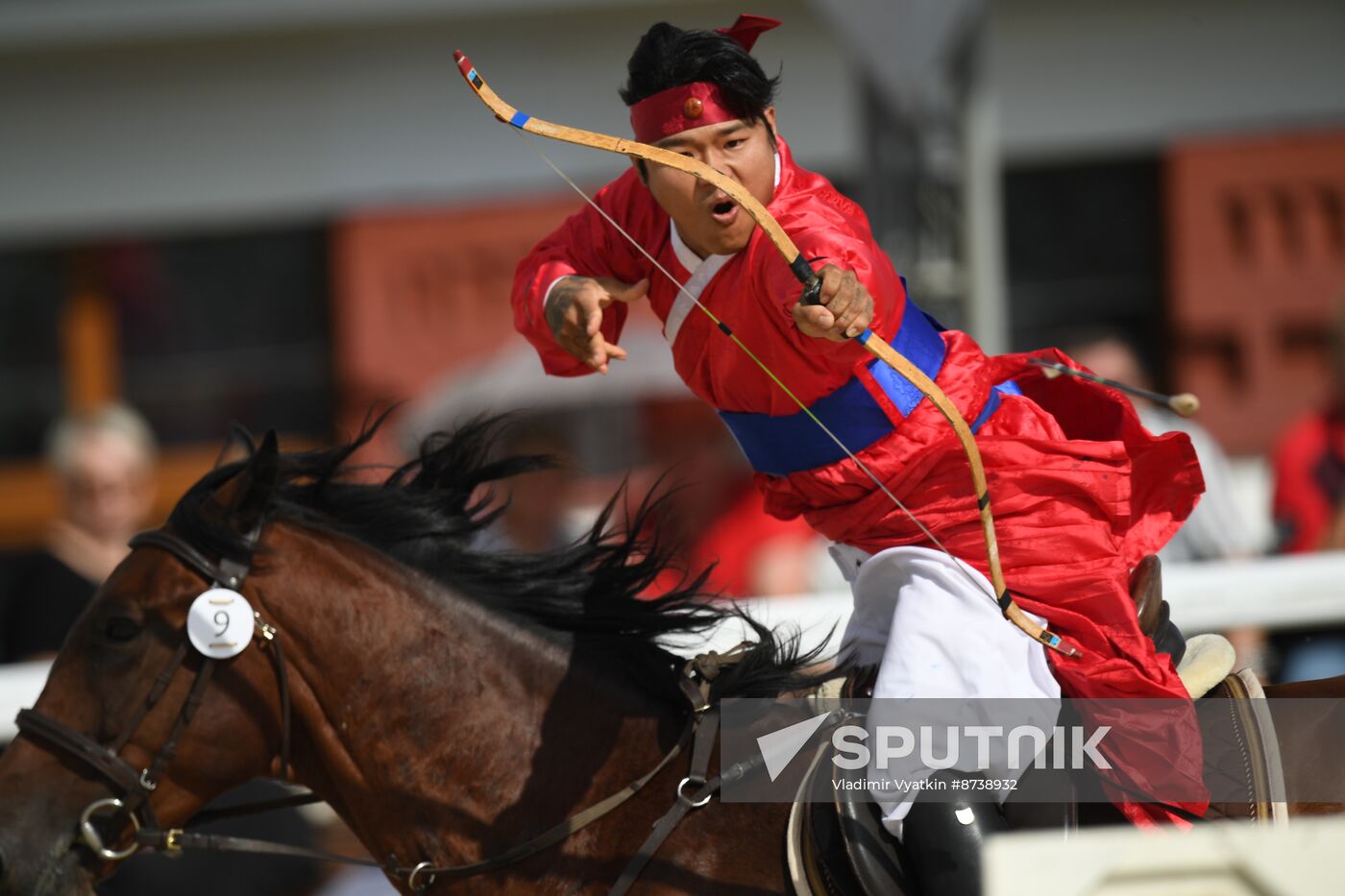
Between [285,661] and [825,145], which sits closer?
[285,661]

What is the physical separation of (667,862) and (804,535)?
4.20 m

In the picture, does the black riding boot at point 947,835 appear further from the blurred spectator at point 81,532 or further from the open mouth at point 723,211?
the blurred spectator at point 81,532

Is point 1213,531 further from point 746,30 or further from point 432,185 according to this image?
point 432,185

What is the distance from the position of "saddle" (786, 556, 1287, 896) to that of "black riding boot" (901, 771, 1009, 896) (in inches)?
1.5

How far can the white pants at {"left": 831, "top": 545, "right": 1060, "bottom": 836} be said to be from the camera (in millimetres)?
2066

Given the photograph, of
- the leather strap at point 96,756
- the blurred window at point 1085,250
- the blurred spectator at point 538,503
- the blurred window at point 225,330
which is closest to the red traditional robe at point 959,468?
the leather strap at point 96,756

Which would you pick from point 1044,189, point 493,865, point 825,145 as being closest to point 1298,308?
point 1044,189

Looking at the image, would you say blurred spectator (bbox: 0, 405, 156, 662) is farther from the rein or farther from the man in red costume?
the man in red costume

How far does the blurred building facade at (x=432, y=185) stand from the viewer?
7.67 meters

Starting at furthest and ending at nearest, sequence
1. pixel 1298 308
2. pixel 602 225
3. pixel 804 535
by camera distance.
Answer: pixel 1298 308
pixel 804 535
pixel 602 225

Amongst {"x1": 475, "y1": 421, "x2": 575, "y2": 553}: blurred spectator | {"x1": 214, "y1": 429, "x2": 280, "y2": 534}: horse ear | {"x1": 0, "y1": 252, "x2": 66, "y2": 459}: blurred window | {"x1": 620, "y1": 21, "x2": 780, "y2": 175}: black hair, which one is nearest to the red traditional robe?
{"x1": 620, "y1": 21, "x2": 780, "y2": 175}: black hair

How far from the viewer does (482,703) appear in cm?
233

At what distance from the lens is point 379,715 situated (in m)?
2.30

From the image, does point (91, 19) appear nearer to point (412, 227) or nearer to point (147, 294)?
point (147, 294)
